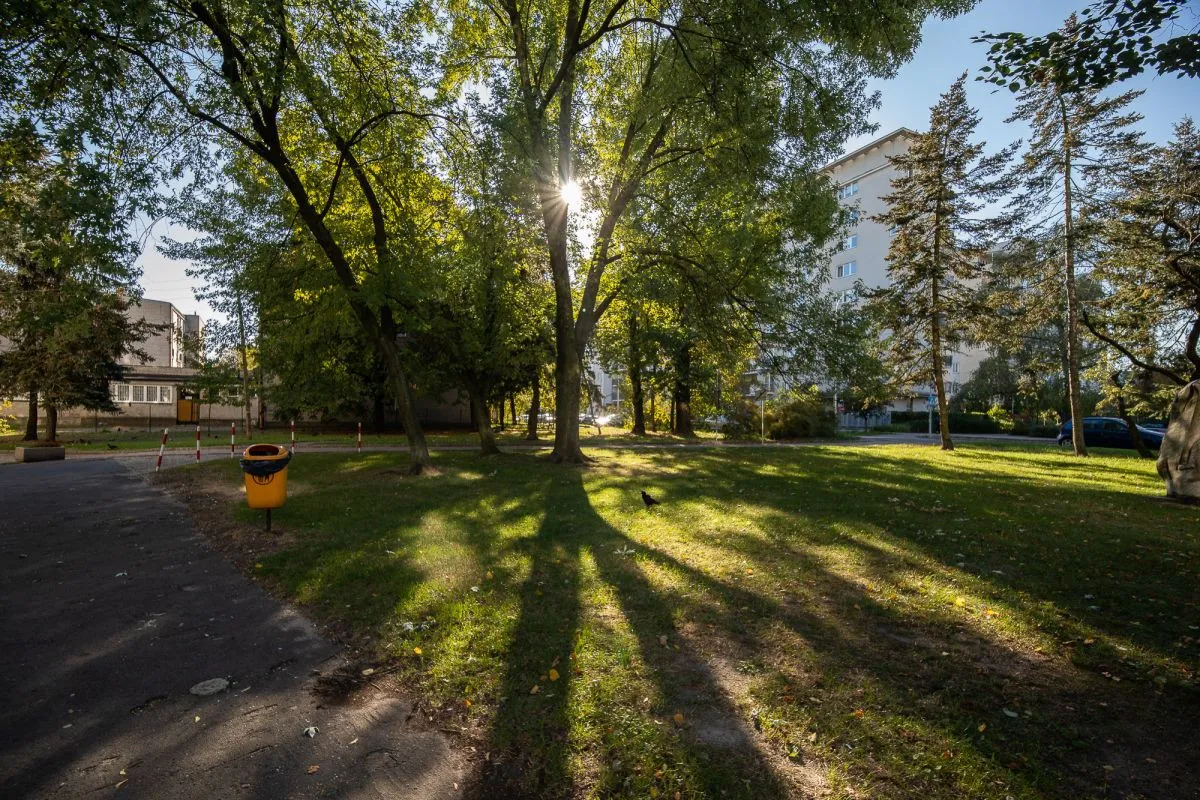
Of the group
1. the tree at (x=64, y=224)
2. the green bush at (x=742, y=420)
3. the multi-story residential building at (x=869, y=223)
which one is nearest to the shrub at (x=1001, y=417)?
the multi-story residential building at (x=869, y=223)

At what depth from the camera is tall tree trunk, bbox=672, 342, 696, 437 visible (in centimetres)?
3180

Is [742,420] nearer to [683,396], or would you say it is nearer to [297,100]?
[683,396]

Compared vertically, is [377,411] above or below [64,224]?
below

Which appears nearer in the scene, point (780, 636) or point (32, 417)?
point (780, 636)

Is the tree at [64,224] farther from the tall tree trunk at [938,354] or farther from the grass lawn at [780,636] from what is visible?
the tall tree trunk at [938,354]

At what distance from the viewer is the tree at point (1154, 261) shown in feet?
52.3

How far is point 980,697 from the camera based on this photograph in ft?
11.4

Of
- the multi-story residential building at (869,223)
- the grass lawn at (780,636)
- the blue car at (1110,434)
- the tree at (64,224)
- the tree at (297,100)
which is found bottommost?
the grass lawn at (780,636)

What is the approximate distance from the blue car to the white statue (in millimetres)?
22435

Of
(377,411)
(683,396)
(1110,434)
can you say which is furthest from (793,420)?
(377,411)

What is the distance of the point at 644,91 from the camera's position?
13867 mm

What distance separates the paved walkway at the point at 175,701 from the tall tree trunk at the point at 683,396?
26787mm

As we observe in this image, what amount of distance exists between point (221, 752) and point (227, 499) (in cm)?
910

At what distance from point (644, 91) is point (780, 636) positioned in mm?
13295
